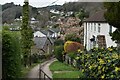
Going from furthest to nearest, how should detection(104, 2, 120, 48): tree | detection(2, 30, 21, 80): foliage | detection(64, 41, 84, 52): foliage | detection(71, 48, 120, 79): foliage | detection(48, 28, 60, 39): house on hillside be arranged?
detection(64, 41, 84, 52): foliage → detection(48, 28, 60, 39): house on hillside → detection(104, 2, 120, 48): tree → detection(2, 30, 21, 80): foliage → detection(71, 48, 120, 79): foliage

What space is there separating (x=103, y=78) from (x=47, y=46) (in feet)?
9.23

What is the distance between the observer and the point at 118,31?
10.6 feet

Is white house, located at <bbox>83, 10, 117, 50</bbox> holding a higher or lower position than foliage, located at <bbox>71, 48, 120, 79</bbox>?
lower

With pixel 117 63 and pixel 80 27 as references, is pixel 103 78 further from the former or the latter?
pixel 80 27

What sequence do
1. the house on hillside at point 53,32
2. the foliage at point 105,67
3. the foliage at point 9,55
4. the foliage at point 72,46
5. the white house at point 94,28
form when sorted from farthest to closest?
the white house at point 94,28 < the foliage at point 72,46 < the house on hillside at point 53,32 < the foliage at point 9,55 < the foliage at point 105,67

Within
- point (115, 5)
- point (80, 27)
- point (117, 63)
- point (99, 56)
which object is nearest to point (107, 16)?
point (115, 5)

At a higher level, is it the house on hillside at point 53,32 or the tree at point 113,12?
the tree at point 113,12

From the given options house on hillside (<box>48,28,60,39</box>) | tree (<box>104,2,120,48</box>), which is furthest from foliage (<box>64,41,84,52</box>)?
tree (<box>104,2,120,48</box>)

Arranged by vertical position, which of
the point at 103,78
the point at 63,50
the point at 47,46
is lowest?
the point at 63,50

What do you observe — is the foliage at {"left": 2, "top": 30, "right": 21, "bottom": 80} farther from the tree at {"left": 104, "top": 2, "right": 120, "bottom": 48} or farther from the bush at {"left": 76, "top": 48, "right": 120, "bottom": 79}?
the tree at {"left": 104, "top": 2, "right": 120, "bottom": 48}

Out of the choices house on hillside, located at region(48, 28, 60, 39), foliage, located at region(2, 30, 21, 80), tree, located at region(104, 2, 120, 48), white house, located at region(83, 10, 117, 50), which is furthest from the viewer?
white house, located at region(83, 10, 117, 50)

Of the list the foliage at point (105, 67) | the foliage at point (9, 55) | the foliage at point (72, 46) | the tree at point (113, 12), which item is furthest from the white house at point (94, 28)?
the foliage at point (105, 67)

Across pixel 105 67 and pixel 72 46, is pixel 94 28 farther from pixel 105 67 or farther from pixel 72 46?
pixel 105 67

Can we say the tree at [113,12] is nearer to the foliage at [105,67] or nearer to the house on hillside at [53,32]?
the foliage at [105,67]
